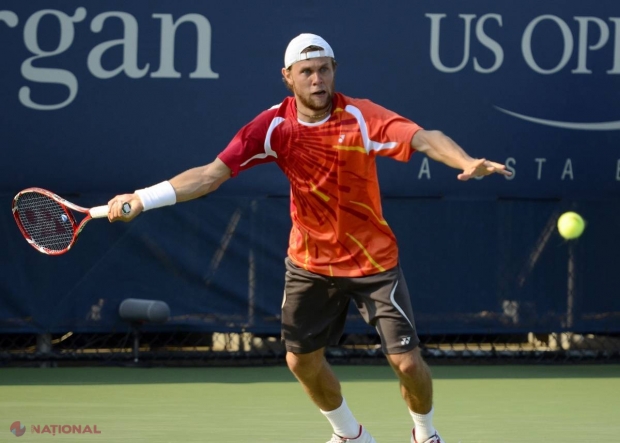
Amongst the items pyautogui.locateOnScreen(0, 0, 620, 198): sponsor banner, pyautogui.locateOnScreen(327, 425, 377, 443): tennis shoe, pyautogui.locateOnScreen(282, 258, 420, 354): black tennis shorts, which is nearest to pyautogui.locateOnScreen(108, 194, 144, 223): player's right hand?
pyautogui.locateOnScreen(282, 258, 420, 354): black tennis shorts

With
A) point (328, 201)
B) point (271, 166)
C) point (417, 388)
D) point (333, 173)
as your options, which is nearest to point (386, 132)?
point (333, 173)

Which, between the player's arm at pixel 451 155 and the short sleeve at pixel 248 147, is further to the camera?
the short sleeve at pixel 248 147

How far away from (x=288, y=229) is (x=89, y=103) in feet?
4.92

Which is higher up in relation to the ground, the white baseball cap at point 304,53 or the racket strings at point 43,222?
the white baseball cap at point 304,53

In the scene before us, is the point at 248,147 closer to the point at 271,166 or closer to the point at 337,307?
the point at 337,307

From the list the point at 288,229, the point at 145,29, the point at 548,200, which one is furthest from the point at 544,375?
the point at 145,29

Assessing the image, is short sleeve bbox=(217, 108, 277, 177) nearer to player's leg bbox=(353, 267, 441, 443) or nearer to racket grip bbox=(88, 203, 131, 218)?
racket grip bbox=(88, 203, 131, 218)

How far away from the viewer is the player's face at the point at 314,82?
4488mm

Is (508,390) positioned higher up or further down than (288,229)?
further down

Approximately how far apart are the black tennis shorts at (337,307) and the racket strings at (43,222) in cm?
101

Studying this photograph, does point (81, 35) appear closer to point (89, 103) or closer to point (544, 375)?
point (89, 103)

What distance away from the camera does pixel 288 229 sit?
743 cm

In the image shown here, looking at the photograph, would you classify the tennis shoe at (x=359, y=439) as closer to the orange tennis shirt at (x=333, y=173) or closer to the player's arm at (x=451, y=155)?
the orange tennis shirt at (x=333, y=173)

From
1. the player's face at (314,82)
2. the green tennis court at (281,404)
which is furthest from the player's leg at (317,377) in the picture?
the player's face at (314,82)
